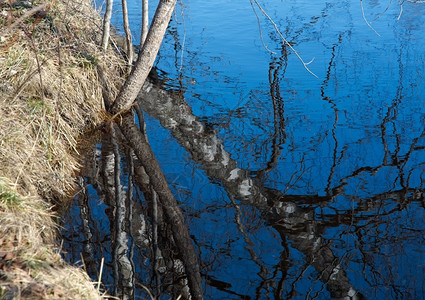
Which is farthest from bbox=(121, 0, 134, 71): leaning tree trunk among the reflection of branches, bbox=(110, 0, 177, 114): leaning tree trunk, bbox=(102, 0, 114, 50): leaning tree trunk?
the reflection of branches

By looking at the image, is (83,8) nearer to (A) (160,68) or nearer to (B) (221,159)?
(A) (160,68)

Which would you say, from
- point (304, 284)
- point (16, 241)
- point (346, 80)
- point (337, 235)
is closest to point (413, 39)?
point (346, 80)

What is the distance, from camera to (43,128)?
17.2 feet

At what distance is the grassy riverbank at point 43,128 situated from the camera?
3.10 m

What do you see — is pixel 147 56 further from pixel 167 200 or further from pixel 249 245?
pixel 249 245

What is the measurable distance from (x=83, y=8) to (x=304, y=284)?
227 inches

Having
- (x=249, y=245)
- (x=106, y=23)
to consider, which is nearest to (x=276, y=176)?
(x=249, y=245)

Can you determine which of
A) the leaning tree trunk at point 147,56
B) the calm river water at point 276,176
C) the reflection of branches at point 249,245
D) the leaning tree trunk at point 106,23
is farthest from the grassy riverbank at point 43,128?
the reflection of branches at point 249,245

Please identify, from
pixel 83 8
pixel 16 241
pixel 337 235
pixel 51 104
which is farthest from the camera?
pixel 83 8

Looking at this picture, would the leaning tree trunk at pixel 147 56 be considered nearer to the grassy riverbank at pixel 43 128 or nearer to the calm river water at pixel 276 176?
the grassy riverbank at pixel 43 128

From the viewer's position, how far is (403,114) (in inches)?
264

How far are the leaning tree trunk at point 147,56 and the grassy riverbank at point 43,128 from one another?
26 cm

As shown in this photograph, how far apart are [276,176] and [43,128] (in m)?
2.68

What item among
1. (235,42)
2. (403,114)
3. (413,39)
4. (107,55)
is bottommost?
(107,55)
